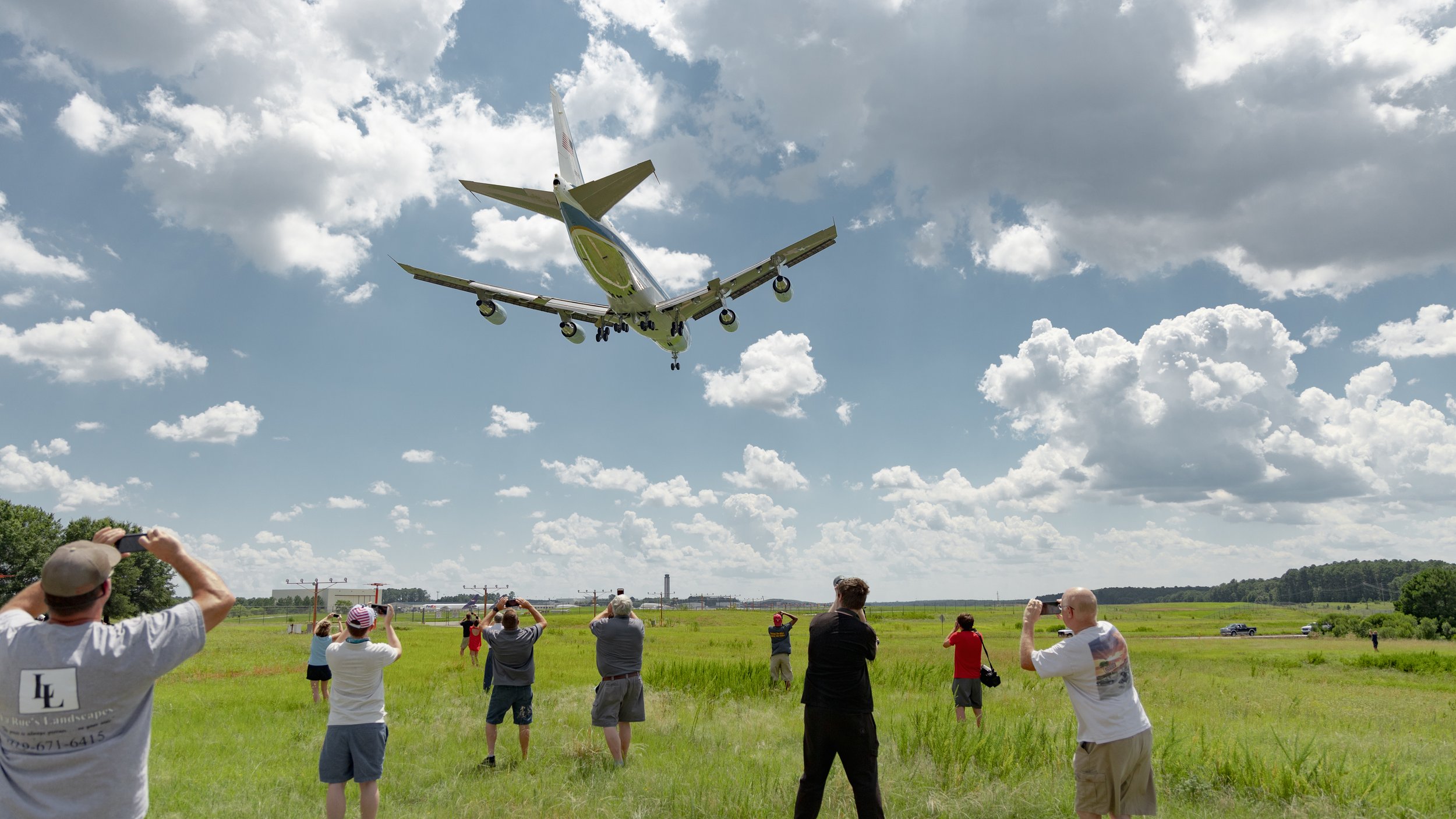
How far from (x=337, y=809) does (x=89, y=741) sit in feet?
13.2

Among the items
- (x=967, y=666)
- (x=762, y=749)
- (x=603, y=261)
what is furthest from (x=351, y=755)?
(x=603, y=261)

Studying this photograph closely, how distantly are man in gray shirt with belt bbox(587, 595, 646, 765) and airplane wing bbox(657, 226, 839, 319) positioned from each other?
54.9 ft

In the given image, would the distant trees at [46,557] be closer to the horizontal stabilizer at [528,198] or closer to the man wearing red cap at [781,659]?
the horizontal stabilizer at [528,198]

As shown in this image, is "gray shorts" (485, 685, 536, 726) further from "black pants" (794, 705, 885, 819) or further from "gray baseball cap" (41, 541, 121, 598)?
"gray baseball cap" (41, 541, 121, 598)

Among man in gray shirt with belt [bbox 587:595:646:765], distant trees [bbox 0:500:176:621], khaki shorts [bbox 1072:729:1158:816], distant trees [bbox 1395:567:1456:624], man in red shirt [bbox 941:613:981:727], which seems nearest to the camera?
khaki shorts [bbox 1072:729:1158:816]

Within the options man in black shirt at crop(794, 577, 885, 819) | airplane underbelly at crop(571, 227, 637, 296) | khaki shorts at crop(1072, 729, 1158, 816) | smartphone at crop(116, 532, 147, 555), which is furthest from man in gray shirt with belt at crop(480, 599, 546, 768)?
airplane underbelly at crop(571, 227, 637, 296)

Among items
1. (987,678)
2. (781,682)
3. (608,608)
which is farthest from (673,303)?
(987,678)

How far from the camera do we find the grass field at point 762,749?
7.83m

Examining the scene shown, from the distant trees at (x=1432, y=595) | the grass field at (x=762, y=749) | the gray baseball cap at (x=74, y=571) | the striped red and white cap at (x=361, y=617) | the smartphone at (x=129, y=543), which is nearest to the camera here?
the gray baseball cap at (x=74, y=571)

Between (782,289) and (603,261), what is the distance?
5.91m

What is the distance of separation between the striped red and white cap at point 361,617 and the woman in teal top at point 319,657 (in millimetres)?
6170

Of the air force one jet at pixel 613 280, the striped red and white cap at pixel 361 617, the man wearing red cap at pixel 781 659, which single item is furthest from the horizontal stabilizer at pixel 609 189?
the striped red and white cap at pixel 361 617

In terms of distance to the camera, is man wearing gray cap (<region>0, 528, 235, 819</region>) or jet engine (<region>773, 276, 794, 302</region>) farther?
jet engine (<region>773, 276, 794, 302</region>)

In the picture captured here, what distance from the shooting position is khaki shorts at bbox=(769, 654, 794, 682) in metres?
17.0
